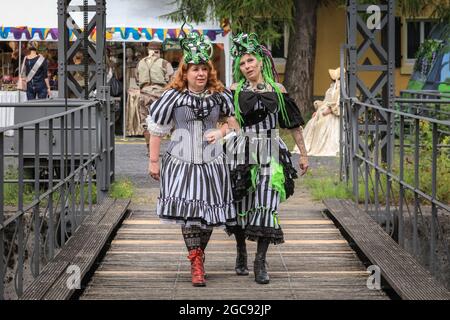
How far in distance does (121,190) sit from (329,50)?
748 inches

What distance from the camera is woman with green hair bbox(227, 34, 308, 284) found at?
29.1 feet

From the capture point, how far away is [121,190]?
13961 mm

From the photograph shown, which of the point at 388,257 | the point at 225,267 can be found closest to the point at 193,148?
the point at 225,267

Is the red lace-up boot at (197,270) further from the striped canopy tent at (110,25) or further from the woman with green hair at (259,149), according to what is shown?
the striped canopy tent at (110,25)

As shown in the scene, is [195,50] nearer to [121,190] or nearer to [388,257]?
[388,257]

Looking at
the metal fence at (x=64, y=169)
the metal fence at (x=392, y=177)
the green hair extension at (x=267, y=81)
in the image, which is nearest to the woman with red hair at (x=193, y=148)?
the green hair extension at (x=267, y=81)

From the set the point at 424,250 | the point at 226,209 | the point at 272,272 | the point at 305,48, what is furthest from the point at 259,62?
the point at 305,48

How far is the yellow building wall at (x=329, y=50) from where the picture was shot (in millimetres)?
32094

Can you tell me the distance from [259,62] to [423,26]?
77.6ft

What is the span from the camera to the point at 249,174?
8.95 meters

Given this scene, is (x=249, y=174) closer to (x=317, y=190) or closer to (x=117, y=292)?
(x=117, y=292)

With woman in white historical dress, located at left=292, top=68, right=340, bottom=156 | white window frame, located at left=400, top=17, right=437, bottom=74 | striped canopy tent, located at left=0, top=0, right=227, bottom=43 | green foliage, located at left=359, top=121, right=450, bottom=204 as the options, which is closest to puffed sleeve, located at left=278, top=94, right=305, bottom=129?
green foliage, located at left=359, top=121, right=450, bottom=204
